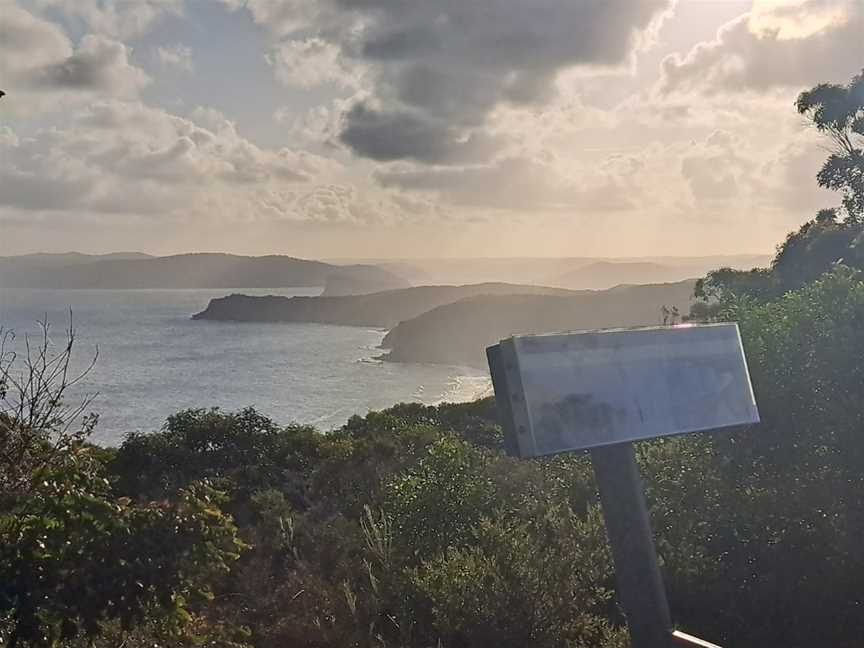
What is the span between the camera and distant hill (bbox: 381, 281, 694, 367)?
105 m

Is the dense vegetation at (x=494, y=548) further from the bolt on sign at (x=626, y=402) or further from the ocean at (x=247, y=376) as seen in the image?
the ocean at (x=247, y=376)

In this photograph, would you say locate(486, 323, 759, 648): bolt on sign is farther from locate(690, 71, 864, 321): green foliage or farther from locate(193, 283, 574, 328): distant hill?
locate(193, 283, 574, 328): distant hill

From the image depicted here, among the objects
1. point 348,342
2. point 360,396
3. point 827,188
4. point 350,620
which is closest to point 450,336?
point 348,342

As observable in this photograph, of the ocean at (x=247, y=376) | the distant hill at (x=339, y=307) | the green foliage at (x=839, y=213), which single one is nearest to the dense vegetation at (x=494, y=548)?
the green foliage at (x=839, y=213)

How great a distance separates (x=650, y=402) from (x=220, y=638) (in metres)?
4.03

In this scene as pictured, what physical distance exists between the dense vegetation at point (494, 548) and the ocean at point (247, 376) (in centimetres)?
2243

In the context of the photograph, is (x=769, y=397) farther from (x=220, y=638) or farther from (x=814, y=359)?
(x=220, y=638)

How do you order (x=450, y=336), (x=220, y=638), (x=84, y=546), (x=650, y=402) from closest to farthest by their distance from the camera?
(x=650, y=402) → (x=84, y=546) → (x=220, y=638) → (x=450, y=336)

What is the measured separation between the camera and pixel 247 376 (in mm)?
82875

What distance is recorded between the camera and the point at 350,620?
671 centimetres

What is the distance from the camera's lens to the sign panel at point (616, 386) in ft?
8.24

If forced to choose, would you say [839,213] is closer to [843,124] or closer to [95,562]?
[843,124]

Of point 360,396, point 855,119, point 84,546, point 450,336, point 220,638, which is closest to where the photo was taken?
point 84,546

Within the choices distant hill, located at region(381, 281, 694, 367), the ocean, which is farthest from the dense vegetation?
distant hill, located at region(381, 281, 694, 367)
